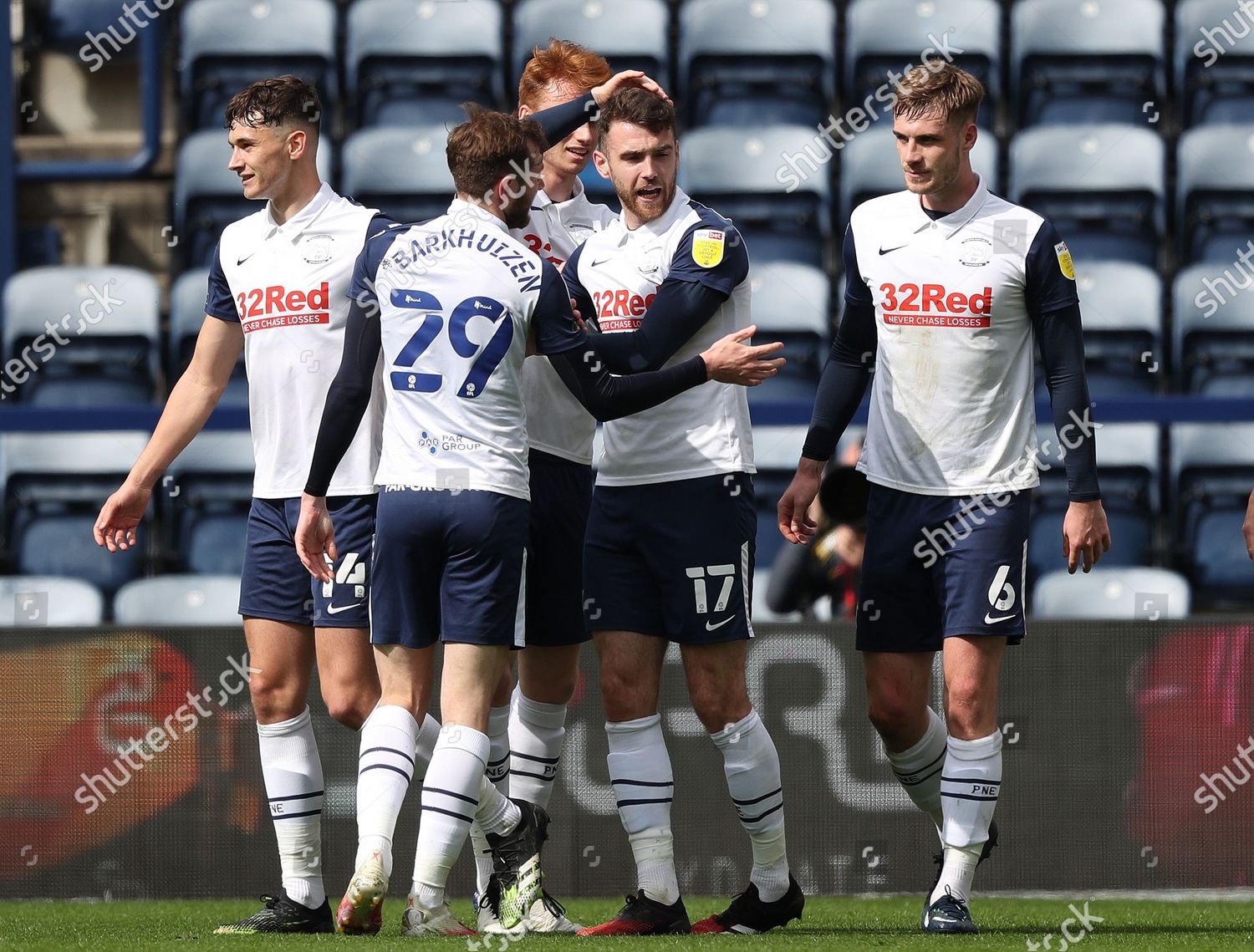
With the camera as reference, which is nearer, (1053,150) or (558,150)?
(558,150)

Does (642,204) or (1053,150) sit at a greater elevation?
(1053,150)

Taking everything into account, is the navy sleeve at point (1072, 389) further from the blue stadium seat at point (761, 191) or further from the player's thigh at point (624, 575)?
the blue stadium seat at point (761, 191)

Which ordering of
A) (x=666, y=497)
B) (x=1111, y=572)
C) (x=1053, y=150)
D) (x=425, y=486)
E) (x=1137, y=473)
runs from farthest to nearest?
(x=1053, y=150) → (x=1137, y=473) → (x=1111, y=572) → (x=666, y=497) → (x=425, y=486)

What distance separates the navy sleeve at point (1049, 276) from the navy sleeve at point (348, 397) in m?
1.70

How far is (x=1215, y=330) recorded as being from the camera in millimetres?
8578

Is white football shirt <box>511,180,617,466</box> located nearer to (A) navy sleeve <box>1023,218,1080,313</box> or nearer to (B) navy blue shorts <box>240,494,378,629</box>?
(B) navy blue shorts <box>240,494,378,629</box>

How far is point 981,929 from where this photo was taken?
4.73 metres

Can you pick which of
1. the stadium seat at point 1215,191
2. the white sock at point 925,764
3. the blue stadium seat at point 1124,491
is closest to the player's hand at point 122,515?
the white sock at point 925,764

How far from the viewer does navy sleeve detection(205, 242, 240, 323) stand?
193 inches

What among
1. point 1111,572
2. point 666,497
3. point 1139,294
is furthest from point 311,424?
point 1139,294

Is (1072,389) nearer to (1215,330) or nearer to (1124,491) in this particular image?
(1124,491)

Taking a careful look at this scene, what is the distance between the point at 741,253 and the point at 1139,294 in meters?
4.70

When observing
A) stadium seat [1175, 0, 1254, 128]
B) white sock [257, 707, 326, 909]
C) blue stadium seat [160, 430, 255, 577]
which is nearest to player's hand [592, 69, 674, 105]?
white sock [257, 707, 326, 909]

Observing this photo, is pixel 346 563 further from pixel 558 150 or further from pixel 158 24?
pixel 158 24
